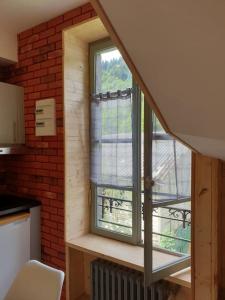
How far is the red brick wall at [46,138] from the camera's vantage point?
2.38m

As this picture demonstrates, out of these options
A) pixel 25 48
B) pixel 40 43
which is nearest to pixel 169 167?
pixel 40 43

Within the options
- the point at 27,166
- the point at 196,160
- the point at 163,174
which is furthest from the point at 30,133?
the point at 196,160

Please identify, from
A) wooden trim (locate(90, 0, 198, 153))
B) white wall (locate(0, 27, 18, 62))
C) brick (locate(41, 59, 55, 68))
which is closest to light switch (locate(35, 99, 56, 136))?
A: brick (locate(41, 59, 55, 68))

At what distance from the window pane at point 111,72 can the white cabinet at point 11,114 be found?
0.83 metres

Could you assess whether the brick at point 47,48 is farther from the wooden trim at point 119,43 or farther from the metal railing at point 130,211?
the wooden trim at point 119,43

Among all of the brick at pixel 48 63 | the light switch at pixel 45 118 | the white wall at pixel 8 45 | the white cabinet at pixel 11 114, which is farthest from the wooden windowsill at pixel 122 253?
the white wall at pixel 8 45

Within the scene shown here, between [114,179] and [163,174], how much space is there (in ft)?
2.16

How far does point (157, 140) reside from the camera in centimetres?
181

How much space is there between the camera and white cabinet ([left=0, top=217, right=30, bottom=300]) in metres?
2.21

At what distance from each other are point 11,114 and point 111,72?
1087 millimetres

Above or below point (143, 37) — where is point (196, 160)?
below

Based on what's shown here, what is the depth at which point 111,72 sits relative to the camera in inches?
95.8

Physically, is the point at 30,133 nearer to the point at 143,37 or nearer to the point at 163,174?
the point at 163,174

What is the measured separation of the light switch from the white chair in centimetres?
128
